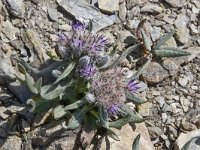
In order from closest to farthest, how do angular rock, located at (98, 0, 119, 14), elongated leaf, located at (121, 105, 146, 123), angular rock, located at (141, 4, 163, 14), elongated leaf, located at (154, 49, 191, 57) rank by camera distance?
elongated leaf, located at (121, 105, 146, 123)
elongated leaf, located at (154, 49, 191, 57)
angular rock, located at (98, 0, 119, 14)
angular rock, located at (141, 4, 163, 14)

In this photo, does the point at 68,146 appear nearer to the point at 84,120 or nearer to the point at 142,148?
the point at 84,120

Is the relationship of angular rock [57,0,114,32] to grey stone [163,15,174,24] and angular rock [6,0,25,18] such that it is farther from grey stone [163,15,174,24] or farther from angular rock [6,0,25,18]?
grey stone [163,15,174,24]

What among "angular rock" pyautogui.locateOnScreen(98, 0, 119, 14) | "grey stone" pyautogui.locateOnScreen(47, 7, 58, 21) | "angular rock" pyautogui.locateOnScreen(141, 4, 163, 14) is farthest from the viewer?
"angular rock" pyautogui.locateOnScreen(141, 4, 163, 14)

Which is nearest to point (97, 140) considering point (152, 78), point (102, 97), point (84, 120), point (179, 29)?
point (84, 120)

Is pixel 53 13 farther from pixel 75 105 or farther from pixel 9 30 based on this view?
pixel 75 105

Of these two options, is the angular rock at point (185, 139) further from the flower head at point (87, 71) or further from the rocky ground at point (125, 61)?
the flower head at point (87, 71)

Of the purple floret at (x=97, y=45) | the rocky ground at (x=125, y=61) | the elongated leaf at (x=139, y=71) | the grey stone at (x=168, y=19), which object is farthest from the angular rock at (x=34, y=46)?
the grey stone at (x=168, y=19)

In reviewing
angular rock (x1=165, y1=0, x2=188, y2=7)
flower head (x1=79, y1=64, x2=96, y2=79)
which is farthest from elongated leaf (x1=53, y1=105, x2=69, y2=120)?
angular rock (x1=165, y1=0, x2=188, y2=7)
